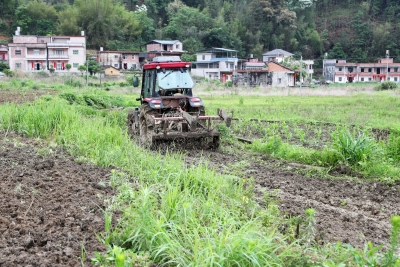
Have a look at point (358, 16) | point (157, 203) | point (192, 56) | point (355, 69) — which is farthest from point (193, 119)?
point (358, 16)

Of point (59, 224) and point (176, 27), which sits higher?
point (176, 27)

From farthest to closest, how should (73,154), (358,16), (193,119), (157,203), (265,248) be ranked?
1. (358,16)
2. (193,119)
3. (73,154)
4. (157,203)
5. (265,248)

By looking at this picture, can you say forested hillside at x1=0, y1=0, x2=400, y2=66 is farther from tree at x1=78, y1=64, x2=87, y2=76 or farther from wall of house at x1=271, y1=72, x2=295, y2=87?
wall of house at x1=271, y1=72, x2=295, y2=87

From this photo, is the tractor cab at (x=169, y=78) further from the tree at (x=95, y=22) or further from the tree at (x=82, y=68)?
the tree at (x=95, y=22)

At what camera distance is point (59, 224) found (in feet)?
14.0

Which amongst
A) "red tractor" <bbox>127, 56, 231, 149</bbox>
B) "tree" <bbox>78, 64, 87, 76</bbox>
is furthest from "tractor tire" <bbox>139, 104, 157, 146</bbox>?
"tree" <bbox>78, 64, 87, 76</bbox>

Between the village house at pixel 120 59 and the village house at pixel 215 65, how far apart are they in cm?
751

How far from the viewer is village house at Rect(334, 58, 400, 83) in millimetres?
62125

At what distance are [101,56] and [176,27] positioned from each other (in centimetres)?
1509

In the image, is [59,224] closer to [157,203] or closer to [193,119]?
[157,203]

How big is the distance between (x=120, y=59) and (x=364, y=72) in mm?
32464

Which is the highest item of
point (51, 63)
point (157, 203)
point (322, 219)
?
point (51, 63)

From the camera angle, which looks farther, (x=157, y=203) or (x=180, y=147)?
(x=180, y=147)

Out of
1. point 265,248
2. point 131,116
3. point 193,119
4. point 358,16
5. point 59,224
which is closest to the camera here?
point 265,248
